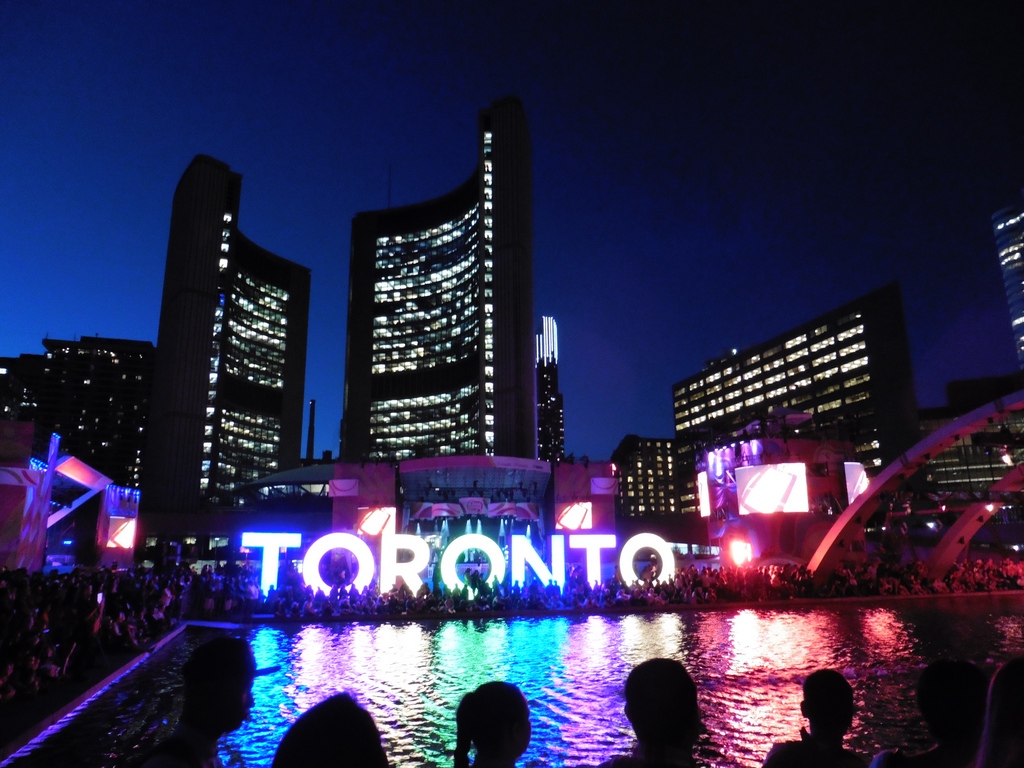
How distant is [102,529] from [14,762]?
42013 mm

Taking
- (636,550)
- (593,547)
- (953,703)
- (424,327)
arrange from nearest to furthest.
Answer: (953,703)
(636,550)
(593,547)
(424,327)

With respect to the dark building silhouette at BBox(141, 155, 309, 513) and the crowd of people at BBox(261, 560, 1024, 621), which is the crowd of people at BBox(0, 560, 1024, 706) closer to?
the crowd of people at BBox(261, 560, 1024, 621)

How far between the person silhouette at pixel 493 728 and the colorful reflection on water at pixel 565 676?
6.74m

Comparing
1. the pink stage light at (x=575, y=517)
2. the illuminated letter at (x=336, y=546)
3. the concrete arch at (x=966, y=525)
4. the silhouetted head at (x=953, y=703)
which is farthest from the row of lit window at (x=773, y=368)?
the silhouetted head at (x=953, y=703)

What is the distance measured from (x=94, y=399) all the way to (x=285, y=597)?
155 metres

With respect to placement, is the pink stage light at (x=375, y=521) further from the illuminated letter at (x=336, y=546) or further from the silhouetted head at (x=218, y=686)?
the silhouetted head at (x=218, y=686)

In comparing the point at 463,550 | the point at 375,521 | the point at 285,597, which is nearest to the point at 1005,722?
the point at 463,550

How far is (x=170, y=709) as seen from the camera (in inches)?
482

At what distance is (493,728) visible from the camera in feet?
9.78

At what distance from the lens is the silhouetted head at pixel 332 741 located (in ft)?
6.99

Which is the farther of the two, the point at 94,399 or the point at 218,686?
the point at 94,399

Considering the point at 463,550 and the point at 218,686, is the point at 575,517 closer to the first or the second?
the point at 463,550

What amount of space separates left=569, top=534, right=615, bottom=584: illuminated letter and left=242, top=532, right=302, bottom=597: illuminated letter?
14276mm

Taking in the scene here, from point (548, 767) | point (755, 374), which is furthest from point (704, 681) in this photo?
point (755, 374)
